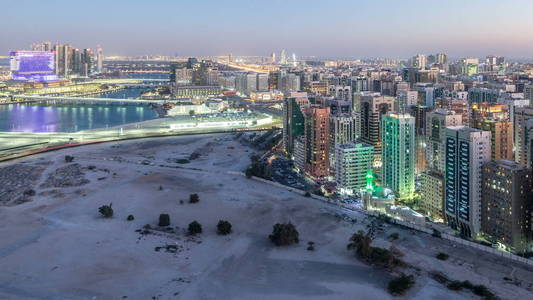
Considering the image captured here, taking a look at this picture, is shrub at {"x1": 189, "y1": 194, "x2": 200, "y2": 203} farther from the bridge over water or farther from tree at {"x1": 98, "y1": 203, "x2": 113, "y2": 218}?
the bridge over water

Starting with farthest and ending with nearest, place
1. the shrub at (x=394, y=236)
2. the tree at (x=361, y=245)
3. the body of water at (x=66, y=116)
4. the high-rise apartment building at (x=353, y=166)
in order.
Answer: the body of water at (x=66, y=116) → the high-rise apartment building at (x=353, y=166) → the shrub at (x=394, y=236) → the tree at (x=361, y=245)

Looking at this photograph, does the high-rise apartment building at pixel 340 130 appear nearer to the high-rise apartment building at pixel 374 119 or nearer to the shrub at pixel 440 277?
the high-rise apartment building at pixel 374 119

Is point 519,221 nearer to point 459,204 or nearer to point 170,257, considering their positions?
point 459,204

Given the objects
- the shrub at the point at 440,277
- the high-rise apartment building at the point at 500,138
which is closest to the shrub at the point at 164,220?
the shrub at the point at 440,277

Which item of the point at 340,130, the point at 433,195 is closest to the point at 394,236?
the point at 433,195

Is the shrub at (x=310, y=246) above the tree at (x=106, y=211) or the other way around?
the other way around

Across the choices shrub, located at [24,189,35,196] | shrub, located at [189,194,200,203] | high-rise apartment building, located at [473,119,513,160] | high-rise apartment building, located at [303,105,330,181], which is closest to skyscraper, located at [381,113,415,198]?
high-rise apartment building, located at [473,119,513,160]

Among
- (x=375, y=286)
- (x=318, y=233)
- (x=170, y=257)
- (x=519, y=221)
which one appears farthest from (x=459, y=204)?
(x=170, y=257)
